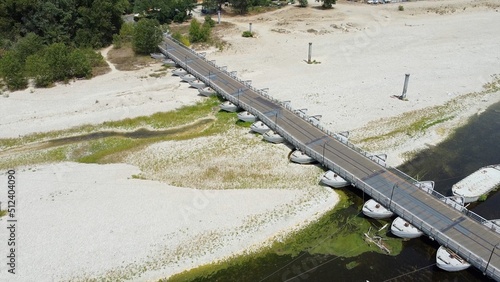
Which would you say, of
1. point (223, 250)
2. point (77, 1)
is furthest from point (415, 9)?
point (223, 250)

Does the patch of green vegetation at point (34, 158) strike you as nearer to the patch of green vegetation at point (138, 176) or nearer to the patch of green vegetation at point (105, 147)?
the patch of green vegetation at point (105, 147)

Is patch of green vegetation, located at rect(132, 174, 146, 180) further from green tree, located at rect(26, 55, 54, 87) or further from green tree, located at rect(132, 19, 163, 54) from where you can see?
green tree, located at rect(132, 19, 163, 54)

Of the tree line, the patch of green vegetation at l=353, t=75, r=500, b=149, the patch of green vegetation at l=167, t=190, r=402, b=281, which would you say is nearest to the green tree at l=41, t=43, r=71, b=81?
the tree line

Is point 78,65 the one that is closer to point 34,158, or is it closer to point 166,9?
A: point 34,158

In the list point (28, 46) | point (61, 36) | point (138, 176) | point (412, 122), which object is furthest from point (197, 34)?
point (412, 122)

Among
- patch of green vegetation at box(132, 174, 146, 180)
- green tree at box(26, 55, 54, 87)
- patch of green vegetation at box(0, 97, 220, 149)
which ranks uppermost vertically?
green tree at box(26, 55, 54, 87)

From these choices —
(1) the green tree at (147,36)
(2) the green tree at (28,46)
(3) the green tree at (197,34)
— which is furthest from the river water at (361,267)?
(2) the green tree at (28,46)
